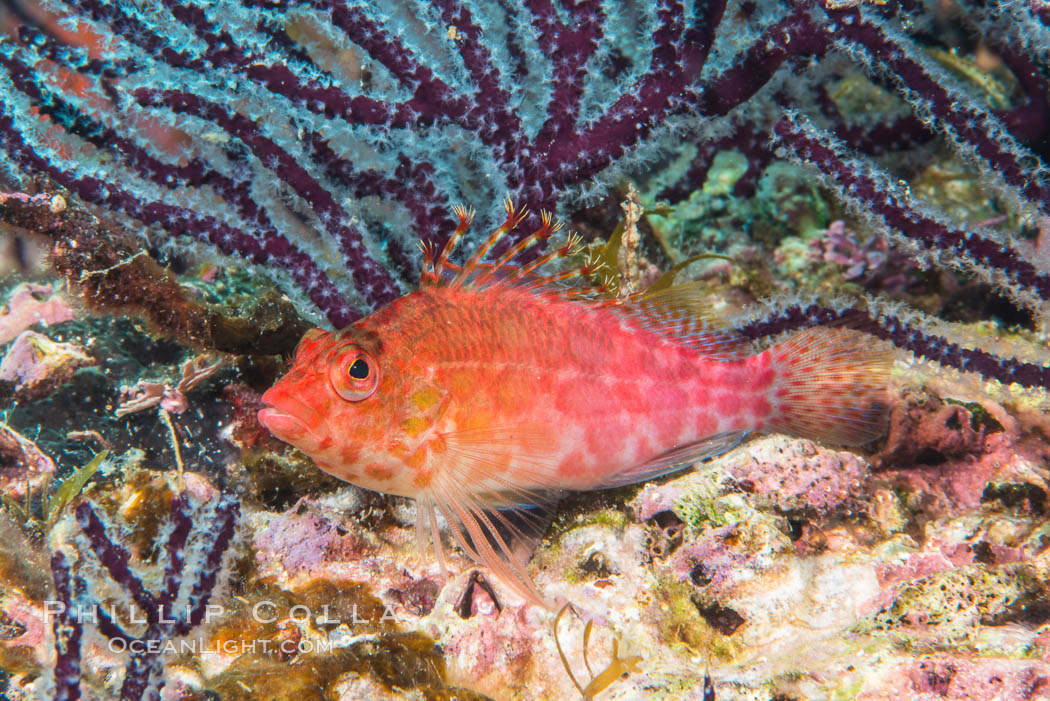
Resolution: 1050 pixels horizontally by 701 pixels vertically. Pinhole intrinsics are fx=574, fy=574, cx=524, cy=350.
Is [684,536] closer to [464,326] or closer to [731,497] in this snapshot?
[731,497]

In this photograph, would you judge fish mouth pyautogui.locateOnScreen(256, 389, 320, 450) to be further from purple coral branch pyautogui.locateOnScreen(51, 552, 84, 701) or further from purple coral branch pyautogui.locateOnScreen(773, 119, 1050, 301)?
purple coral branch pyautogui.locateOnScreen(773, 119, 1050, 301)

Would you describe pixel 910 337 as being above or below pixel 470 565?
above

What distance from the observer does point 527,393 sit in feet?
7.81

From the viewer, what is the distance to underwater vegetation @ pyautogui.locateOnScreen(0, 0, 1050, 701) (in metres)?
2.06

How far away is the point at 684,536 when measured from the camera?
2256 millimetres

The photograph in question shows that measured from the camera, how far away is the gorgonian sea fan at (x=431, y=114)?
293 centimetres

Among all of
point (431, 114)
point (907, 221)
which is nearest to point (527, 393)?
point (431, 114)

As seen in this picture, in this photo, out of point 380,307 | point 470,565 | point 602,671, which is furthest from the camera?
point 380,307

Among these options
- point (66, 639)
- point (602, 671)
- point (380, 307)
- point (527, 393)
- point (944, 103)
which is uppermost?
point (944, 103)

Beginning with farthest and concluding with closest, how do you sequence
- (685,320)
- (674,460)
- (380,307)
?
(380,307) → (685,320) → (674,460)

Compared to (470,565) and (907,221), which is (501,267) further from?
(907,221)

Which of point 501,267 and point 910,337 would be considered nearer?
point 501,267

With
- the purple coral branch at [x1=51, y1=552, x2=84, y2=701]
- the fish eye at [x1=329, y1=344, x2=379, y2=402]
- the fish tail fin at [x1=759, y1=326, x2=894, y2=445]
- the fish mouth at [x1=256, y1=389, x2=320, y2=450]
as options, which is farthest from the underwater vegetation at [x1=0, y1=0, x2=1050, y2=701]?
the fish eye at [x1=329, y1=344, x2=379, y2=402]

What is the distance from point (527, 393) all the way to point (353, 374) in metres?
0.70
